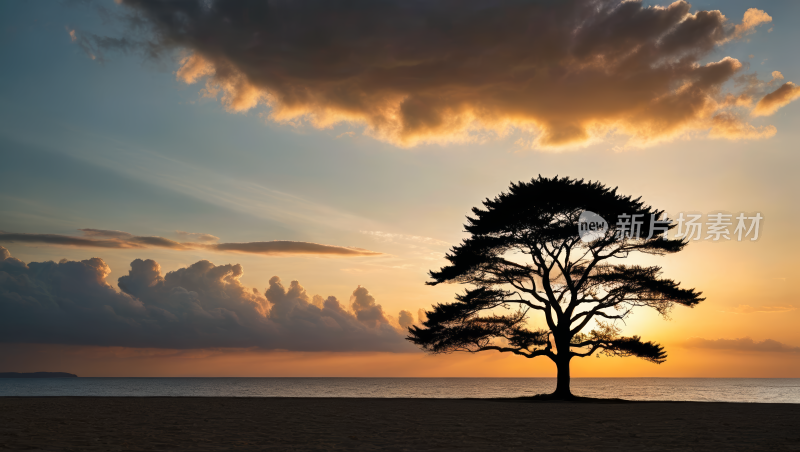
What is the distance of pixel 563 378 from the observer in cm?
2886

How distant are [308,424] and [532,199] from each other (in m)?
19.1

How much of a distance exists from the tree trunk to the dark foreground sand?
11.6 m

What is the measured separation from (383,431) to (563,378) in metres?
19.0

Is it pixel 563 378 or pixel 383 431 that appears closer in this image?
pixel 383 431

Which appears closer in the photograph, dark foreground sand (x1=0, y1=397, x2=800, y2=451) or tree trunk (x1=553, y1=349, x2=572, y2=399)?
dark foreground sand (x1=0, y1=397, x2=800, y2=451)

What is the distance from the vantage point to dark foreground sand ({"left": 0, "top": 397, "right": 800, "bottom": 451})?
10375mm

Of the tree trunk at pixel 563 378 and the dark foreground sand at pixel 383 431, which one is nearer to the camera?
the dark foreground sand at pixel 383 431

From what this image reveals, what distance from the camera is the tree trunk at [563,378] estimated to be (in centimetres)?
2859

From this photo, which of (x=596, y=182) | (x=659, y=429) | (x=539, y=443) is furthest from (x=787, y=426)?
(x=596, y=182)

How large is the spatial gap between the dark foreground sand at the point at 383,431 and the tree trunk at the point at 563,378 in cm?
1165

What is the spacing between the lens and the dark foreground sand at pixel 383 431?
1038 centimetres

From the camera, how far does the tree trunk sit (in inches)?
1126

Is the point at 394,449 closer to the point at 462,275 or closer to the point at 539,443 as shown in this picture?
the point at 539,443

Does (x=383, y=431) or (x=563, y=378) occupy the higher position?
(x=563, y=378)
